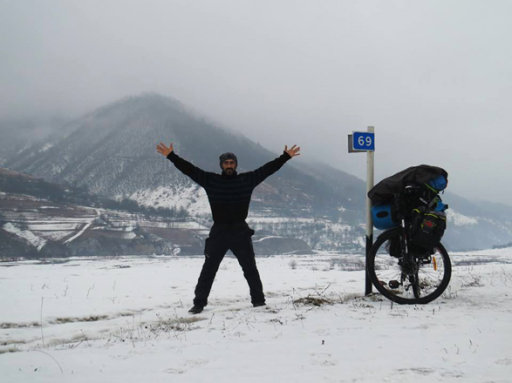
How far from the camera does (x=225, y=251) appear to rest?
6547mm

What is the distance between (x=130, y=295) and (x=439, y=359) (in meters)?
7.34

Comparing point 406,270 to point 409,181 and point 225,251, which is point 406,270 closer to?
point 409,181

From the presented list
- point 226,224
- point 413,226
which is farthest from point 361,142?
point 226,224

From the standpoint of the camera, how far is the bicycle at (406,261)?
5.91 meters

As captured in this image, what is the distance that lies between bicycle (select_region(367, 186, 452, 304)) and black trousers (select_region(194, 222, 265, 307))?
1819 mm

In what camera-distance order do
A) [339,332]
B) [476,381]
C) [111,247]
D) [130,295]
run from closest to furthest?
[476,381] → [339,332] → [130,295] → [111,247]

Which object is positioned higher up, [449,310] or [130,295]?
[449,310]

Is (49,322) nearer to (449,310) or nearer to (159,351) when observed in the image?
(159,351)

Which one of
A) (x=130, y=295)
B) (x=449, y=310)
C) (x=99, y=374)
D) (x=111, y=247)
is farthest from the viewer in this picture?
(x=111, y=247)

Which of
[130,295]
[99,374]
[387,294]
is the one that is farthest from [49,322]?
[387,294]

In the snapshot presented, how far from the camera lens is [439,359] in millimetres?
3371

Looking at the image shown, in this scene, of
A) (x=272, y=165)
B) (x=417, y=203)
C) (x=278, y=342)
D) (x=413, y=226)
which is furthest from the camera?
(x=272, y=165)

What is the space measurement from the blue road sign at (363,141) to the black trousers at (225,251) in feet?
7.81

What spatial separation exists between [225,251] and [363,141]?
303cm
